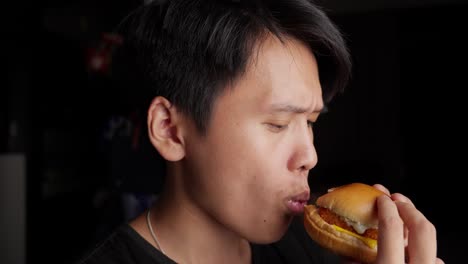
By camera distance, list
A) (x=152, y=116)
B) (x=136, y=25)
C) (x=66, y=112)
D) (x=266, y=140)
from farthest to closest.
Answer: (x=66, y=112) → (x=136, y=25) → (x=152, y=116) → (x=266, y=140)

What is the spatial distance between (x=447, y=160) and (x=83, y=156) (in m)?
5.30

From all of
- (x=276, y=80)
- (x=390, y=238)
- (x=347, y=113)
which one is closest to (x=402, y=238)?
(x=390, y=238)

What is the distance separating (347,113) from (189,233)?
5024 mm

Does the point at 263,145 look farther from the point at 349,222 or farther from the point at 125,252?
the point at 125,252

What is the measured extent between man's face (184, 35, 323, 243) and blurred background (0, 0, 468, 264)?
13.5 ft

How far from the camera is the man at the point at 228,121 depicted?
1.04m

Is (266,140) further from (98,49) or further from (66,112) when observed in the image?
(66,112)

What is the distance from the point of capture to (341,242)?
41.9 inches

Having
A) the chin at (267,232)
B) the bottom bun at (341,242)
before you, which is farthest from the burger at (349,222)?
the chin at (267,232)

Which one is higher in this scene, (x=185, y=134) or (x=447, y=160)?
(x=185, y=134)

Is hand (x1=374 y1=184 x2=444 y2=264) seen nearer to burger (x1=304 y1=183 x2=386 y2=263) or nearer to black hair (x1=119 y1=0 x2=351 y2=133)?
burger (x1=304 y1=183 x2=386 y2=263)

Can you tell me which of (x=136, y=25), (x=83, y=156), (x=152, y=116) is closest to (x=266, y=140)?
(x=152, y=116)

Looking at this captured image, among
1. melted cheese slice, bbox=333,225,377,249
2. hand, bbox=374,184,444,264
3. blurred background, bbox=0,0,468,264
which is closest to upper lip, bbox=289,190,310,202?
melted cheese slice, bbox=333,225,377,249

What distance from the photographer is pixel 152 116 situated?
1.15m
